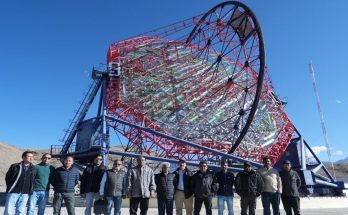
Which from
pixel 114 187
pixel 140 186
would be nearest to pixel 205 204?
pixel 140 186

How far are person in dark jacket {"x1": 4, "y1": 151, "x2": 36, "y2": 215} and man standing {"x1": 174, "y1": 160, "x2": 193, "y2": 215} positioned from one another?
15.8 feet

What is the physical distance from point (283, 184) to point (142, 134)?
23.4 m

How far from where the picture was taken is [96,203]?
1229cm

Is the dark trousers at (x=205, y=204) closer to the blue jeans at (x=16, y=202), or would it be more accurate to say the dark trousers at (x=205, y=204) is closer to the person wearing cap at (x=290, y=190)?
the person wearing cap at (x=290, y=190)

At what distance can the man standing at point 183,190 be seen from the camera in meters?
13.2

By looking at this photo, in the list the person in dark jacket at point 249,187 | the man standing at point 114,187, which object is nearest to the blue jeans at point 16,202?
the man standing at point 114,187

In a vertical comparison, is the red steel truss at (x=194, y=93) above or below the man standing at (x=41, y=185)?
above

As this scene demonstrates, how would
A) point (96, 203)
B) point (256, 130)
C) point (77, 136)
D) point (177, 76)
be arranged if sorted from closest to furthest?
point (96, 203), point (77, 136), point (177, 76), point (256, 130)

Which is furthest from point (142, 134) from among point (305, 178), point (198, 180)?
point (198, 180)

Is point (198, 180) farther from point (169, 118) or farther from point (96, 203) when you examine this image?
point (169, 118)

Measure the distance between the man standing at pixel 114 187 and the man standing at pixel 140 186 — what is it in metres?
0.25

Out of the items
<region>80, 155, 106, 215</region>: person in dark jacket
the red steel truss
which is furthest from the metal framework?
<region>80, 155, 106, 215</region>: person in dark jacket

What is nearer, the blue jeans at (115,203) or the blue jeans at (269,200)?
the blue jeans at (115,203)

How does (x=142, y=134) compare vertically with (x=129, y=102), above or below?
below
